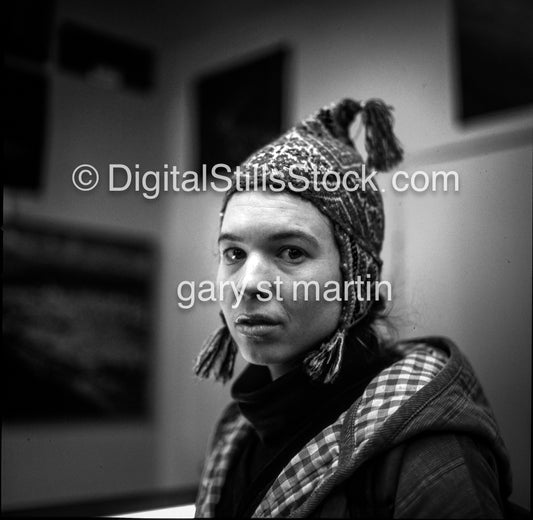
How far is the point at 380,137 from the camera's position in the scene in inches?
43.3

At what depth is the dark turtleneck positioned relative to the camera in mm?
941

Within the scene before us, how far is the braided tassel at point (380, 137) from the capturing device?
109cm

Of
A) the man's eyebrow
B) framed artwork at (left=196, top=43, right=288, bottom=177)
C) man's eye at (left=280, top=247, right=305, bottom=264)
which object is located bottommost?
man's eye at (left=280, top=247, right=305, bottom=264)

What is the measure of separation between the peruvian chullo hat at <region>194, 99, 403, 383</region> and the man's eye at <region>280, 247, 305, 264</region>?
0.22 feet

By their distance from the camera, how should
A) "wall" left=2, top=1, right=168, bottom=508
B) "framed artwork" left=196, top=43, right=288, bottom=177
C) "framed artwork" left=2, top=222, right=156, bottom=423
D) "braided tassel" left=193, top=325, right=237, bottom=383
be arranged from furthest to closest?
"framed artwork" left=2, top=222, right=156, bottom=423 < "wall" left=2, top=1, right=168, bottom=508 < "framed artwork" left=196, top=43, right=288, bottom=177 < "braided tassel" left=193, top=325, right=237, bottom=383

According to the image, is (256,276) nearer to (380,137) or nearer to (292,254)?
(292,254)

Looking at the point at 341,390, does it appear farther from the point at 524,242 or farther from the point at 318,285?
the point at 524,242

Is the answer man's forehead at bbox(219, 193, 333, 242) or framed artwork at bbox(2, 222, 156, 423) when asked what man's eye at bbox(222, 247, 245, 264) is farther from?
framed artwork at bbox(2, 222, 156, 423)

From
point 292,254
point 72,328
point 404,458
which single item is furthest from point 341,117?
point 72,328

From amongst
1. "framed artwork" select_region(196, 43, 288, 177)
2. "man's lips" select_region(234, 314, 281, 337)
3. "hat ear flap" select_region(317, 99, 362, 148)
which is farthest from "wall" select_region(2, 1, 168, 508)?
"man's lips" select_region(234, 314, 281, 337)

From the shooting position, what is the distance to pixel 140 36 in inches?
69.5

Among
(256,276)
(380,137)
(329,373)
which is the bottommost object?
(329,373)

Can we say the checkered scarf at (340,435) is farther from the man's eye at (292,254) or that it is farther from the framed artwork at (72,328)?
the framed artwork at (72,328)

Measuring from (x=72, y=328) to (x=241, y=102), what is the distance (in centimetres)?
109
